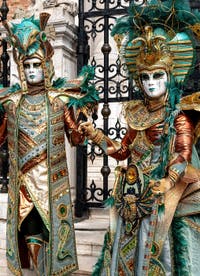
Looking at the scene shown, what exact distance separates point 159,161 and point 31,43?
1.40 meters

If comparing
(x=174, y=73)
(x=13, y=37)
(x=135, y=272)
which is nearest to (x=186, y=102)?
(x=174, y=73)

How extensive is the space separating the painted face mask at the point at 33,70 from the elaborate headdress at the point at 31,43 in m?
0.03

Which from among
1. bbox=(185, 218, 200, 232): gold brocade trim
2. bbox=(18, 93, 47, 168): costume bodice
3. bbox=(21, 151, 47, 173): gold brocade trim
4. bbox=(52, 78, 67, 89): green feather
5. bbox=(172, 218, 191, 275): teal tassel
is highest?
bbox=(52, 78, 67, 89): green feather

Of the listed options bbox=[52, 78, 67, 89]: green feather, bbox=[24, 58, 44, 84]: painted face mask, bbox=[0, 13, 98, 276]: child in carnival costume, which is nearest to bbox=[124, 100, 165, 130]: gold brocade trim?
bbox=[0, 13, 98, 276]: child in carnival costume

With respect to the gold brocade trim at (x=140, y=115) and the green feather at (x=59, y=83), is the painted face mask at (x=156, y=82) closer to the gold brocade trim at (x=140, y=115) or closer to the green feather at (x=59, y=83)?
the gold brocade trim at (x=140, y=115)

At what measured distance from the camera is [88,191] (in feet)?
18.5

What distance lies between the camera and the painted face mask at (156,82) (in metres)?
3.36

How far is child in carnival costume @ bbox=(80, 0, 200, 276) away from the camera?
10.7 ft

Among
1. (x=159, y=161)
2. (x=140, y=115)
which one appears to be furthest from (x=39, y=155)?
(x=159, y=161)

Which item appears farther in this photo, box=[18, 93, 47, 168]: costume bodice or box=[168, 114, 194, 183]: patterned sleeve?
box=[18, 93, 47, 168]: costume bodice

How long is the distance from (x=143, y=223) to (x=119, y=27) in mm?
1481

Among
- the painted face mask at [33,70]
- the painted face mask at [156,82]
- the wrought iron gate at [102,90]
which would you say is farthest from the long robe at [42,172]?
the wrought iron gate at [102,90]

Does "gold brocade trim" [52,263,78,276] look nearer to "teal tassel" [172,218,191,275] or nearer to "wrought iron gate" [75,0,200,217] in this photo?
"teal tassel" [172,218,191,275]

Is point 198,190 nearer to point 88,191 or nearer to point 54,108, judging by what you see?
point 54,108
